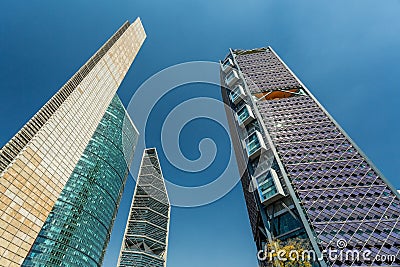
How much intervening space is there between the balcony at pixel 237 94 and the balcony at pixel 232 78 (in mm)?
3112

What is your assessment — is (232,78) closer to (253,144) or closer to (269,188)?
(253,144)

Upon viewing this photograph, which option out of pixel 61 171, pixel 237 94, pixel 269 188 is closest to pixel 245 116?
pixel 237 94

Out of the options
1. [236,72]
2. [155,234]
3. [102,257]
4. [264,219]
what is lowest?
[264,219]

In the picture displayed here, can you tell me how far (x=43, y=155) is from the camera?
63.1 ft

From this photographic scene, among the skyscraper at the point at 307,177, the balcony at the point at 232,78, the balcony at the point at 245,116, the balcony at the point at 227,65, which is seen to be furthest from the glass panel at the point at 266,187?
the balcony at the point at 227,65

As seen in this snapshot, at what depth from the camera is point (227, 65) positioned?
239 ft

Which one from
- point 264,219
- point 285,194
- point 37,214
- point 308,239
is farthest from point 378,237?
point 37,214

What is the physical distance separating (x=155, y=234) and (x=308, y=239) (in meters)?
96.2

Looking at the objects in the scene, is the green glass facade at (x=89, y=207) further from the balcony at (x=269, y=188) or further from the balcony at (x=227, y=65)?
the balcony at (x=269, y=188)

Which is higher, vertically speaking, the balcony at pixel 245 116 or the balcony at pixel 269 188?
the balcony at pixel 245 116

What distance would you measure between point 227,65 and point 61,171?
60.3 meters

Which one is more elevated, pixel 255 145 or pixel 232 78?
pixel 232 78

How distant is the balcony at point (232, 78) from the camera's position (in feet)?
217

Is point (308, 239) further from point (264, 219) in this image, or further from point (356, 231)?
point (264, 219)
